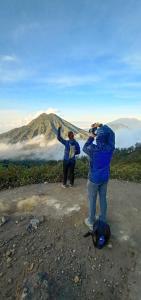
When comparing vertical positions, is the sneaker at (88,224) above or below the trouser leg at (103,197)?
below

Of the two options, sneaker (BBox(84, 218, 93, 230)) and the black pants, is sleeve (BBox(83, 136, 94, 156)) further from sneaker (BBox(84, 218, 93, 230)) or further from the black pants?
the black pants

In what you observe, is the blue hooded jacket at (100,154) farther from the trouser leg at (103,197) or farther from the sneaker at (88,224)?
the sneaker at (88,224)

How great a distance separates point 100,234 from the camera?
26.0ft

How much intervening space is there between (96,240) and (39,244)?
1.58m

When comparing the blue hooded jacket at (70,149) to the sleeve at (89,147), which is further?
the blue hooded jacket at (70,149)

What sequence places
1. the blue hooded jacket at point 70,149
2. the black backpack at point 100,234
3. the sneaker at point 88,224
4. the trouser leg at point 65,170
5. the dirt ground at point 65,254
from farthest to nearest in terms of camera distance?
the trouser leg at point 65,170, the blue hooded jacket at point 70,149, the sneaker at point 88,224, the black backpack at point 100,234, the dirt ground at point 65,254

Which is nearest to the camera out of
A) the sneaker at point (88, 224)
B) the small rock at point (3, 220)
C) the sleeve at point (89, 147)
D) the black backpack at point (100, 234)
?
the black backpack at point (100, 234)

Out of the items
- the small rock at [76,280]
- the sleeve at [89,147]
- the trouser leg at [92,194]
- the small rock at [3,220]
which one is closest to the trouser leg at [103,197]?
the trouser leg at [92,194]

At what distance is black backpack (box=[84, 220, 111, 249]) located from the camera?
312 inches

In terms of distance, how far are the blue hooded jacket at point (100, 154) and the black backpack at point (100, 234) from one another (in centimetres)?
117

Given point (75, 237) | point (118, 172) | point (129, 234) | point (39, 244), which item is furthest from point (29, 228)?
point (118, 172)

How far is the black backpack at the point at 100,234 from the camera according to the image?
7.93m

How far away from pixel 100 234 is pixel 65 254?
1.06 m

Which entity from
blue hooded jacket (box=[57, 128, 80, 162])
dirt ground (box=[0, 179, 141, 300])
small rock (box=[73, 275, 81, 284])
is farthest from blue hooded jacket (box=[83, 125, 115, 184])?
blue hooded jacket (box=[57, 128, 80, 162])
